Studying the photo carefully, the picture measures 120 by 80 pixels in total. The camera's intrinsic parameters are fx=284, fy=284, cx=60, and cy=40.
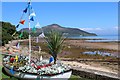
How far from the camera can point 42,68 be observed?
41.1ft

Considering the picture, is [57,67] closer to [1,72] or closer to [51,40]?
[51,40]

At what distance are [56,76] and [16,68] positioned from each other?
89.5 inches

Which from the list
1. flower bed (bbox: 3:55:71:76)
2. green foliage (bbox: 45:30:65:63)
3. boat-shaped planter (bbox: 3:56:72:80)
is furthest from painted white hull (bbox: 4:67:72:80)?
green foliage (bbox: 45:30:65:63)

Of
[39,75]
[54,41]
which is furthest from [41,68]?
[54,41]

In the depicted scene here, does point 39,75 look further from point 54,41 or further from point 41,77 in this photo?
point 54,41

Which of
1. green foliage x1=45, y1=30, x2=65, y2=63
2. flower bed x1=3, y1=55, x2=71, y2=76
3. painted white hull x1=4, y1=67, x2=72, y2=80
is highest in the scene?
green foliage x1=45, y1=30, x2=65, y2=63

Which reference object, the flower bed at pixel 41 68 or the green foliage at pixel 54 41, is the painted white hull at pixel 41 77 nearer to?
the flower bed at pixel 41 68

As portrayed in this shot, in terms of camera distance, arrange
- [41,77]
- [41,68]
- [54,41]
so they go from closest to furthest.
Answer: [41,77], [41,68], [54,41]

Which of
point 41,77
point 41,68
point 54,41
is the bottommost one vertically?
point 41,77

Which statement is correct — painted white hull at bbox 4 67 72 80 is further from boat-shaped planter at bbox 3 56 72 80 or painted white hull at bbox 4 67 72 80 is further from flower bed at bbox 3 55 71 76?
flower bed at bbox 3 55 71 76

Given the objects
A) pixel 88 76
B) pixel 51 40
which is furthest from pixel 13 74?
pixel 88 76

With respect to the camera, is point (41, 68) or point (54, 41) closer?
point (41, 68)

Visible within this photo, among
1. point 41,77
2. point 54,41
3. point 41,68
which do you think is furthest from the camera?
point 54,41

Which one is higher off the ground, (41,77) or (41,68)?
(41,68)
